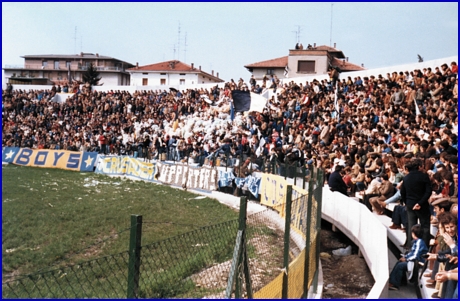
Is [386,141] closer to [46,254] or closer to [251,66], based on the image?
[46,254]

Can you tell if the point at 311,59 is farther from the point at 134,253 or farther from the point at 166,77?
the point at 134,253

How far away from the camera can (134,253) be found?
468cm

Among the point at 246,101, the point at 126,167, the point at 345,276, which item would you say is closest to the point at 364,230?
the point at 345,276

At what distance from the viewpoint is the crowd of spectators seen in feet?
47.7

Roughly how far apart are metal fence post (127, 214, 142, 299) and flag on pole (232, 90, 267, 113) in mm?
28119

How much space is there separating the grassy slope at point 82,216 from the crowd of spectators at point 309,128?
3.02 meters

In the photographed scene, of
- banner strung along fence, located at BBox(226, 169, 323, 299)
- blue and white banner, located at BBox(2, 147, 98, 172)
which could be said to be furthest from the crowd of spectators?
banner strung along fence, located at BBox(226, 169, 323, 299)

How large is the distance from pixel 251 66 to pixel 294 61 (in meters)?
11.3

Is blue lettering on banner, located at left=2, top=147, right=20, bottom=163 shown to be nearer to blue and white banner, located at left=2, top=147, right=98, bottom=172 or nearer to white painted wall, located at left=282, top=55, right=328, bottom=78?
blue and white banner, located at left=2, top=147, right=98, bottom=172

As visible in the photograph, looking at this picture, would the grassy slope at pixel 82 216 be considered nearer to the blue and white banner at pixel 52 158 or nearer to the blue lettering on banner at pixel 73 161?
the blue and white banner at pixel 52 158

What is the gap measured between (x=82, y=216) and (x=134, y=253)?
13091mm

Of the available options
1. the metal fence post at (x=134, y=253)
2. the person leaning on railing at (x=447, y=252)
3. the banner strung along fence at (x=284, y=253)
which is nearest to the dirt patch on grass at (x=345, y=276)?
the banner strung along fence at (x=284, y=253)

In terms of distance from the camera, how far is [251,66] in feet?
222

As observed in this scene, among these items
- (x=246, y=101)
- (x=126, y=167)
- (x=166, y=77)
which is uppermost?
(x=166, y=77)
